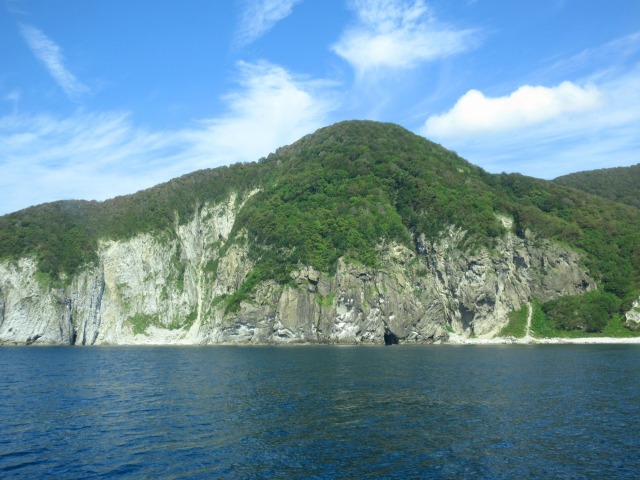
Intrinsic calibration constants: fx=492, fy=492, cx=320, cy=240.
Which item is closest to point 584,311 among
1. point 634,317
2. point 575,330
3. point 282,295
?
point 575,330

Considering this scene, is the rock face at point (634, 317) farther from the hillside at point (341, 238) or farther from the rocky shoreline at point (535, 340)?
the rocky shoreline at point (535, 340)

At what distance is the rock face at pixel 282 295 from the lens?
122062mm

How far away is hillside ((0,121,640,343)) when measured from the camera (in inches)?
5059

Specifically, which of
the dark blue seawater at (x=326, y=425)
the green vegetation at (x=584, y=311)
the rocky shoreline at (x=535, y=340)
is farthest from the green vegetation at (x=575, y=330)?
the dark blue seawater at (x=326, y=425)

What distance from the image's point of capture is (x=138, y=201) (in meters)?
192

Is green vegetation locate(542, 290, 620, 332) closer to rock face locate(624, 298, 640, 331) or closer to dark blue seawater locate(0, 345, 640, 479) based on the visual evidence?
rock face locate(624, 298, 640, 331)

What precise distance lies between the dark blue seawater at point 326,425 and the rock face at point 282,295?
6329 centimetres

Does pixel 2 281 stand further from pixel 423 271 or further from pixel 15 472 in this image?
pixel 15 472

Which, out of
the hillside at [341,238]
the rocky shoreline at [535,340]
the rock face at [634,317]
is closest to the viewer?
the rocky shoreline at [535,340]

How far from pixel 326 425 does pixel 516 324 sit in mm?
107313

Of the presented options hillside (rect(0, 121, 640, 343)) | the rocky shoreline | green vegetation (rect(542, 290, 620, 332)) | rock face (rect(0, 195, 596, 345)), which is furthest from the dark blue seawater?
hillside (rect(0, 121, 640, 343))

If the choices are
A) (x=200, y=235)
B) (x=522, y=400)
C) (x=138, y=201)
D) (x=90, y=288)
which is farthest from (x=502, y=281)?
(x=138, y=201)

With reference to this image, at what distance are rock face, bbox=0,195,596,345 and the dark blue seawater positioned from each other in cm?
6329

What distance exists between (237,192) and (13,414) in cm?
16009
